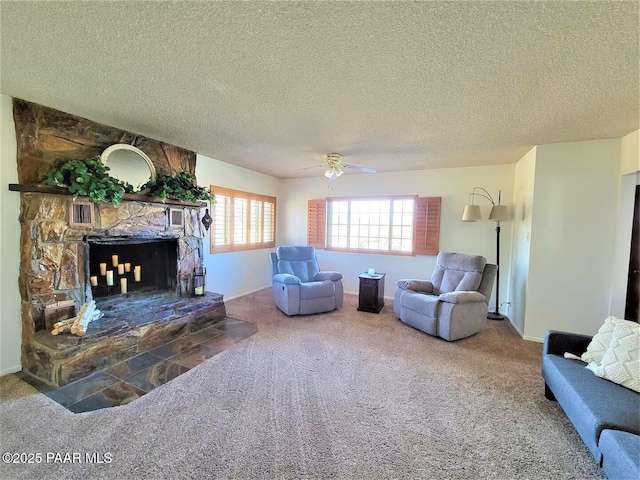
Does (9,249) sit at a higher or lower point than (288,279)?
higher

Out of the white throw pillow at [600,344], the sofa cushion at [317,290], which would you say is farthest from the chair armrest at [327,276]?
the white throw pillow at [600,344]

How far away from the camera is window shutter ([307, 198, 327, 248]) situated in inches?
230

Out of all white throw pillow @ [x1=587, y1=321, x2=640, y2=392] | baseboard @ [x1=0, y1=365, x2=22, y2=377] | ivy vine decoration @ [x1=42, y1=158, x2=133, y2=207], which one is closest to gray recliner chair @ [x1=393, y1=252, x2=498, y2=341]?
white throw pillow @ [x1=587, y1=321, x2=640, y2=392]

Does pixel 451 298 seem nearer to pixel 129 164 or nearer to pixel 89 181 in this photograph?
pixel 89 181

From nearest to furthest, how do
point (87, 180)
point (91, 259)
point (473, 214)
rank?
1. point (87, 180)
2. point (91, 259)
3. point (473, 214)

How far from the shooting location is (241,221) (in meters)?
5.28

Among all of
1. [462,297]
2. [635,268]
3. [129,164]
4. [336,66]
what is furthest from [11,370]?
[635,268]

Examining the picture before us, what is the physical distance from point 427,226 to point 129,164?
15.1ft

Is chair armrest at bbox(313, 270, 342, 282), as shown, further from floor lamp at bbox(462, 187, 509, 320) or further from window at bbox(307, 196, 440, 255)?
floor lamp at bbox(462, 187, 509, 320)

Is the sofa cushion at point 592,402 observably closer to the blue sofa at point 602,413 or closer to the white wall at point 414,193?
the blue sofa at point 602,413

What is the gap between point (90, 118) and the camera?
2.86m

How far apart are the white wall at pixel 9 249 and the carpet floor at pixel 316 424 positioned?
0.90 ft

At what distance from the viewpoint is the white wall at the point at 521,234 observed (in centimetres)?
354

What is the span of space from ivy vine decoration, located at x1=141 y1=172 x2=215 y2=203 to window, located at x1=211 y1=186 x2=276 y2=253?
0.61 m
